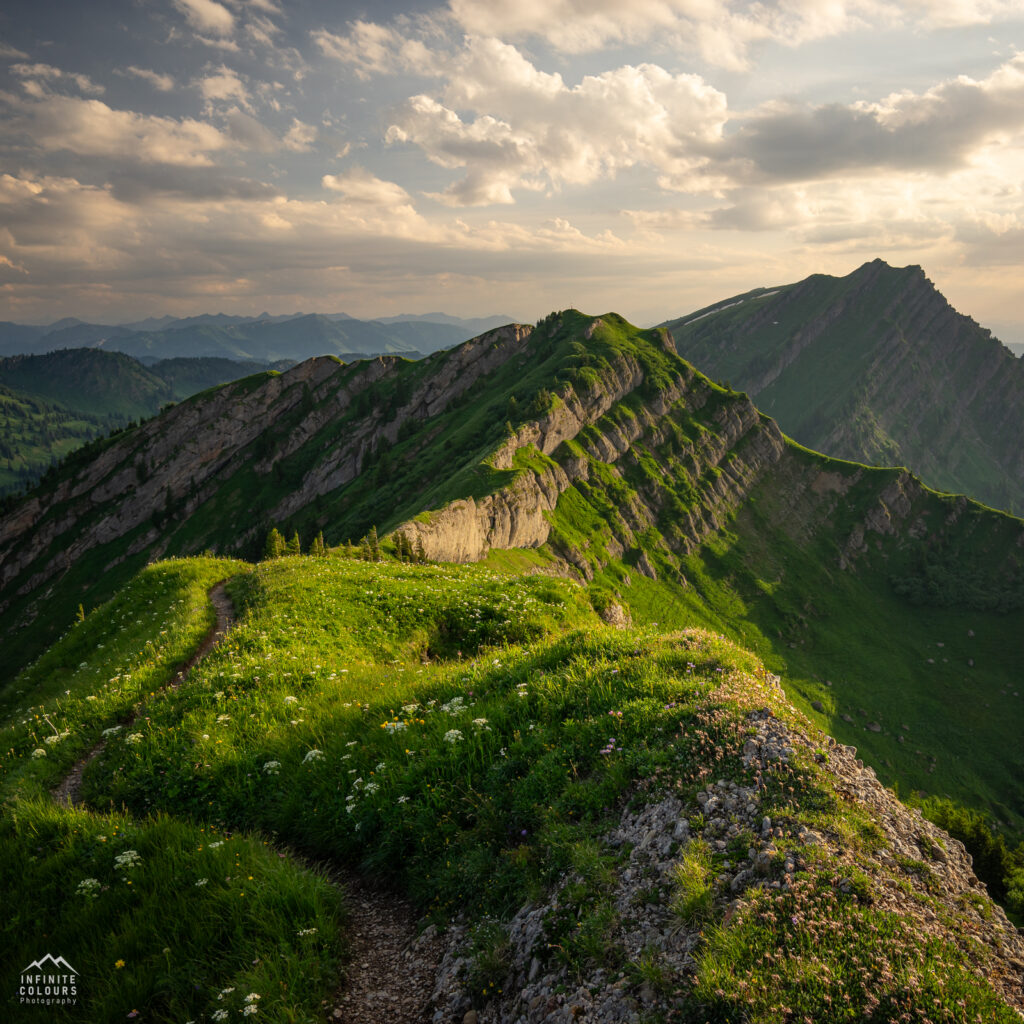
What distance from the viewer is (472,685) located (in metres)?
11.6

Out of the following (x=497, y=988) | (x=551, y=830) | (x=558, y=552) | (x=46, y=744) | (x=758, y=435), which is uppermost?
(x=758, y=435)

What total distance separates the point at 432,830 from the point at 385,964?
5.71 ft

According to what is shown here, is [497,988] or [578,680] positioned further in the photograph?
[578,680]

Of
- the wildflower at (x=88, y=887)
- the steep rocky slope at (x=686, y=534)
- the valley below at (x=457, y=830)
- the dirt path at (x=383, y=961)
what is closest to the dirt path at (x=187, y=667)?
the valley below at (x=457, y=830)

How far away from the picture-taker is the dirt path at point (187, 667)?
1070cm

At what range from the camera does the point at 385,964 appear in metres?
6.79

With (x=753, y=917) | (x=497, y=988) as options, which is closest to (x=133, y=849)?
(x=497, y=988)

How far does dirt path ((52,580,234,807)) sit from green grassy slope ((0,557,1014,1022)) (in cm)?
57

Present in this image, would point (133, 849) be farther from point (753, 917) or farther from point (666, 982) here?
point (753, 917)

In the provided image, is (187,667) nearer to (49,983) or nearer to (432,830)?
(49,983)

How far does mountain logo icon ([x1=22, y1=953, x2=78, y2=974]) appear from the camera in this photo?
649 centimetres

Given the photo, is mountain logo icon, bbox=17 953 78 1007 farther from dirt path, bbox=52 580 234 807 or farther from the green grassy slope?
dirt path, bbox=52 580 234 807

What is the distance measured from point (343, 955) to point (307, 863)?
2.09 m

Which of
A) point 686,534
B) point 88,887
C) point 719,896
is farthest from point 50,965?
point 686,534
